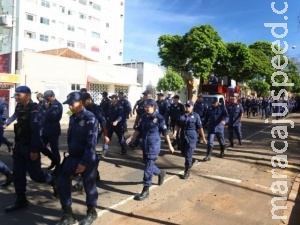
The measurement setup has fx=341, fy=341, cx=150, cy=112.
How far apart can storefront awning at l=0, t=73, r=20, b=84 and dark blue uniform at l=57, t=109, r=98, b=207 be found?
16.3m

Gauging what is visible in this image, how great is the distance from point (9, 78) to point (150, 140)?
15.9m

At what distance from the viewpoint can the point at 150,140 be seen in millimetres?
5980

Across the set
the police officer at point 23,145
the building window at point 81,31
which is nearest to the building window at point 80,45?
the building window at point 81,31

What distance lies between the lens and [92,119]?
14.9 ft

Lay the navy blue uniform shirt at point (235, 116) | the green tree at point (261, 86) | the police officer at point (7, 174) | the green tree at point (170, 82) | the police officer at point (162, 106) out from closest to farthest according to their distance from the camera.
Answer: the police officer at point (7, 174) < the navy blue uniform shirt at point (235, 116) < the police officer at point (162, 106) < the green tree at point (170, 82) < the green tree at point (261, 86)

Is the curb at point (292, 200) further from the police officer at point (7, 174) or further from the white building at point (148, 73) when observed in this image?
the white building at point (148, 73)

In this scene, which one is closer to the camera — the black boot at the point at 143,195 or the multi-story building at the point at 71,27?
the black boot at the point at 143,195

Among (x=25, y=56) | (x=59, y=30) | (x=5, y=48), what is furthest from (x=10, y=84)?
(x=59, y=30)

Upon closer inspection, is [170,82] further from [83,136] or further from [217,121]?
[83,136]

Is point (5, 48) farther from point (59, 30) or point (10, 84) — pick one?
point (10, 84)

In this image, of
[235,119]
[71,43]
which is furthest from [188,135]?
[71,43]

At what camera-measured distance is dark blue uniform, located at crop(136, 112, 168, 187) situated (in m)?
5.82

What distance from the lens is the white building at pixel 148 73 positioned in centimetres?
3203

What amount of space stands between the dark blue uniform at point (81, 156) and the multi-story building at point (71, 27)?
33.0 metres
